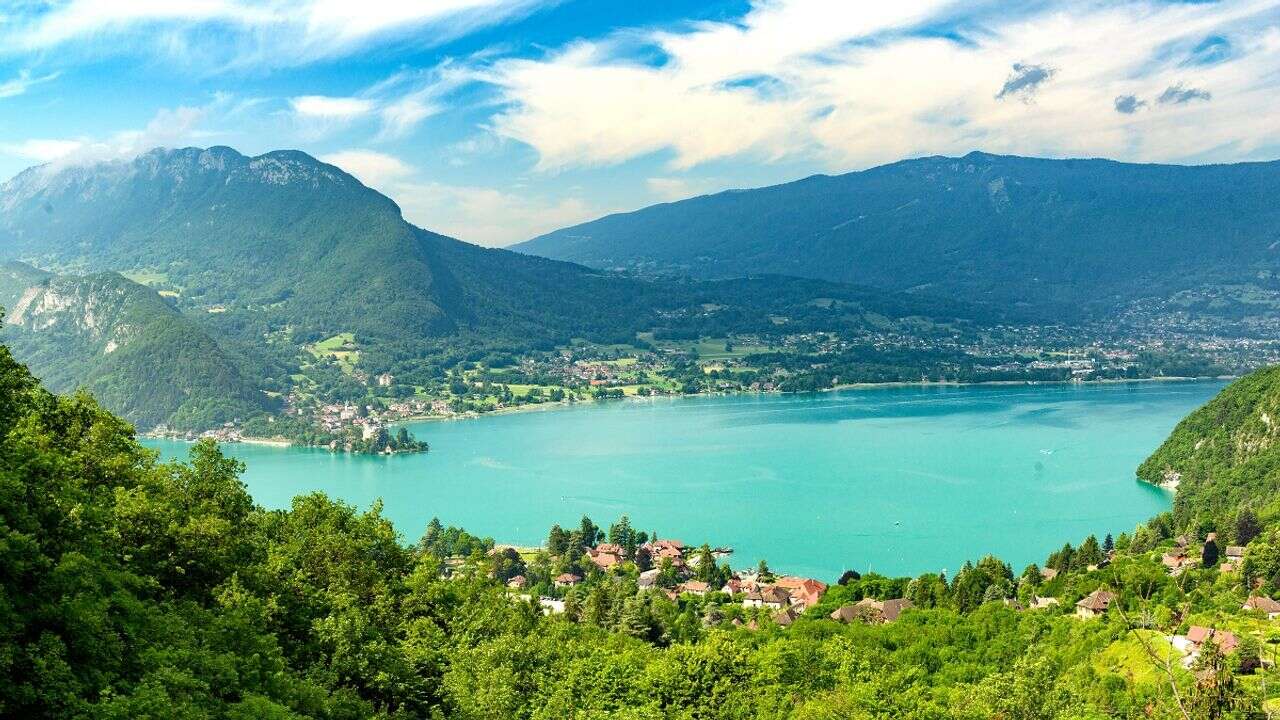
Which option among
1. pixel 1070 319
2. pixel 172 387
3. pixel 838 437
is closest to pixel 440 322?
pixel 172 387

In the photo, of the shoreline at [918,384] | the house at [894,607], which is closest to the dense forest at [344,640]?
the house at [894,607]

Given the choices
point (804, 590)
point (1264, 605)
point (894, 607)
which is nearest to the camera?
point (1264, 605)

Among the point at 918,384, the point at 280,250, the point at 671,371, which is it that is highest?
the point at 280,250

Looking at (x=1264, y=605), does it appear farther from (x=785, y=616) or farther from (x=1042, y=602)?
(x=785, y=616)

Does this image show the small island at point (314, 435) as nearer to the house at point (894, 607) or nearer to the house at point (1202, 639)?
the house at point (894, 607)

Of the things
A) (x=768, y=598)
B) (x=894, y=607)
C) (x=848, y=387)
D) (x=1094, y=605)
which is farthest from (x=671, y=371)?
(x=1094, y=605)

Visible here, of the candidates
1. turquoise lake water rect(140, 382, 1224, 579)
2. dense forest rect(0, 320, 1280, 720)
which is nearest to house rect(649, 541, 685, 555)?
turquoise lake water rect(140, 382, 1224, 579)
